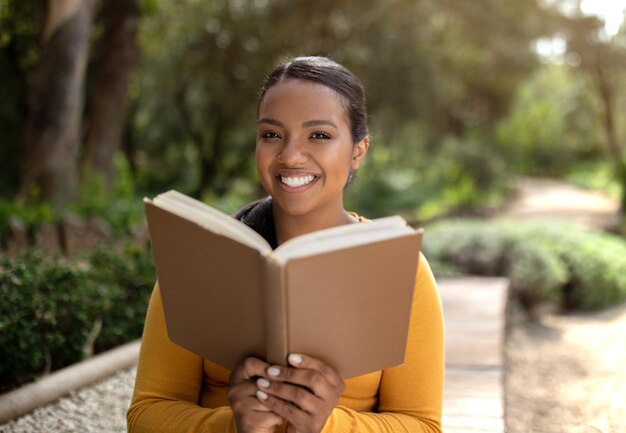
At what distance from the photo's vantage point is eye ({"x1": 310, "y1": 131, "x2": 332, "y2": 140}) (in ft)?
5.25

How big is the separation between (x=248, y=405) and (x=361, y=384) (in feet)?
1.33

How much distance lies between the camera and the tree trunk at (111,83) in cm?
866

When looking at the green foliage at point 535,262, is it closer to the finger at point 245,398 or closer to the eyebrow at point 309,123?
the eyebrow at point 309,123

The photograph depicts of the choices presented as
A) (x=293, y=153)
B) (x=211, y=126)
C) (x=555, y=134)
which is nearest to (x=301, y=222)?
(x=293, y=153)

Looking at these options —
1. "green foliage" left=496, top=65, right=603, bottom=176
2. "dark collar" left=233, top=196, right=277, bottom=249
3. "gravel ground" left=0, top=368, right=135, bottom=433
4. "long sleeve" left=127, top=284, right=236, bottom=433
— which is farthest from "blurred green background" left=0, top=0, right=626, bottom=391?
"green foliage" left=496, top=65, right=603, bottom=176

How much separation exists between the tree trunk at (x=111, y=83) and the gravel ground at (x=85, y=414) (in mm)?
5765

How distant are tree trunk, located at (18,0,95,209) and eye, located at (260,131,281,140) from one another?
5.64 meters

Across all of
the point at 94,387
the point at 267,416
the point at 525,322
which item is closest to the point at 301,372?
the point at 267,416

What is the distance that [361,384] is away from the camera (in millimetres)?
1697

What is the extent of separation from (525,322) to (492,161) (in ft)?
38.4

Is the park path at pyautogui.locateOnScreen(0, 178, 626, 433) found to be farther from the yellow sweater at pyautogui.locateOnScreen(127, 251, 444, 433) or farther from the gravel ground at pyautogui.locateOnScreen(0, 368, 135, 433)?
the yellow sweater at pyautogui.locateOnScreen(127, 251, 444, 433)

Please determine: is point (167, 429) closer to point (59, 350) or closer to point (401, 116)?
point (59, 350)

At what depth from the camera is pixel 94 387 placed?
3240 millimetres

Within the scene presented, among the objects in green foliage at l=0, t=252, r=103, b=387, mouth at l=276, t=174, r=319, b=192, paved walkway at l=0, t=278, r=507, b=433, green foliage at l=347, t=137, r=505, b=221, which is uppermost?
mouth at l=276, t=174, r=319, b=192
